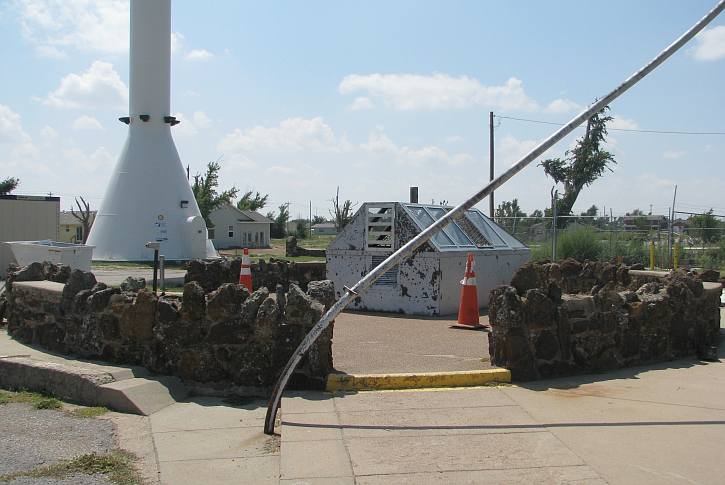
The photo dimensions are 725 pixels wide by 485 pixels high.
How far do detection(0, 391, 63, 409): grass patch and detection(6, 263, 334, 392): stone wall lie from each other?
752mm

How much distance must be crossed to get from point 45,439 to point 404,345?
4.23 metres

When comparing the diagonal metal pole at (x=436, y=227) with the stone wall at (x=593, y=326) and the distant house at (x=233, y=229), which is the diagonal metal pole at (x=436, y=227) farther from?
the distant house at (x=233, y=229)

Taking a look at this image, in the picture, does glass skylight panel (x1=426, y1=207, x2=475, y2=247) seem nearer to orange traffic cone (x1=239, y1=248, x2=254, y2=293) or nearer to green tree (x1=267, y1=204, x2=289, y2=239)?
orange traffic cone (x1=239, y1=248, x2=254, y2=293)

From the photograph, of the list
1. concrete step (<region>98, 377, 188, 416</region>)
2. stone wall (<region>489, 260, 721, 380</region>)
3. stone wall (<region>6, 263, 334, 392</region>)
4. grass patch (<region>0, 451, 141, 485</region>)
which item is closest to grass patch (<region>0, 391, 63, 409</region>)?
concrete step (<region>98, 377, 188, 416</region>)

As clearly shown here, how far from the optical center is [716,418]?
5.38 metres

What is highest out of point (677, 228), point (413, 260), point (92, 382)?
point (677, 228)

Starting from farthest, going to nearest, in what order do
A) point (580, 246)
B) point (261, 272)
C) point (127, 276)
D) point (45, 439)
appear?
point (580, 246), point (127, 276), point (261, 272), point (45, 439)

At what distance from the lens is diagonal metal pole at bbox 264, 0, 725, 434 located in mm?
5305

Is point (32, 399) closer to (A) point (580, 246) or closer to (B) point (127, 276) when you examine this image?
(B) point (127, 276)

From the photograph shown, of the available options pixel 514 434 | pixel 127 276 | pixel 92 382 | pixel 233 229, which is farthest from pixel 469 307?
pixel 233 229

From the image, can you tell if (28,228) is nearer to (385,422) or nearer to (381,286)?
(381,286)

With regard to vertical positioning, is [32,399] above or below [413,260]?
below

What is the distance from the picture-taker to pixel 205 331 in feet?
21.0

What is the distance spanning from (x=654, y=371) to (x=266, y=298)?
3.99m
